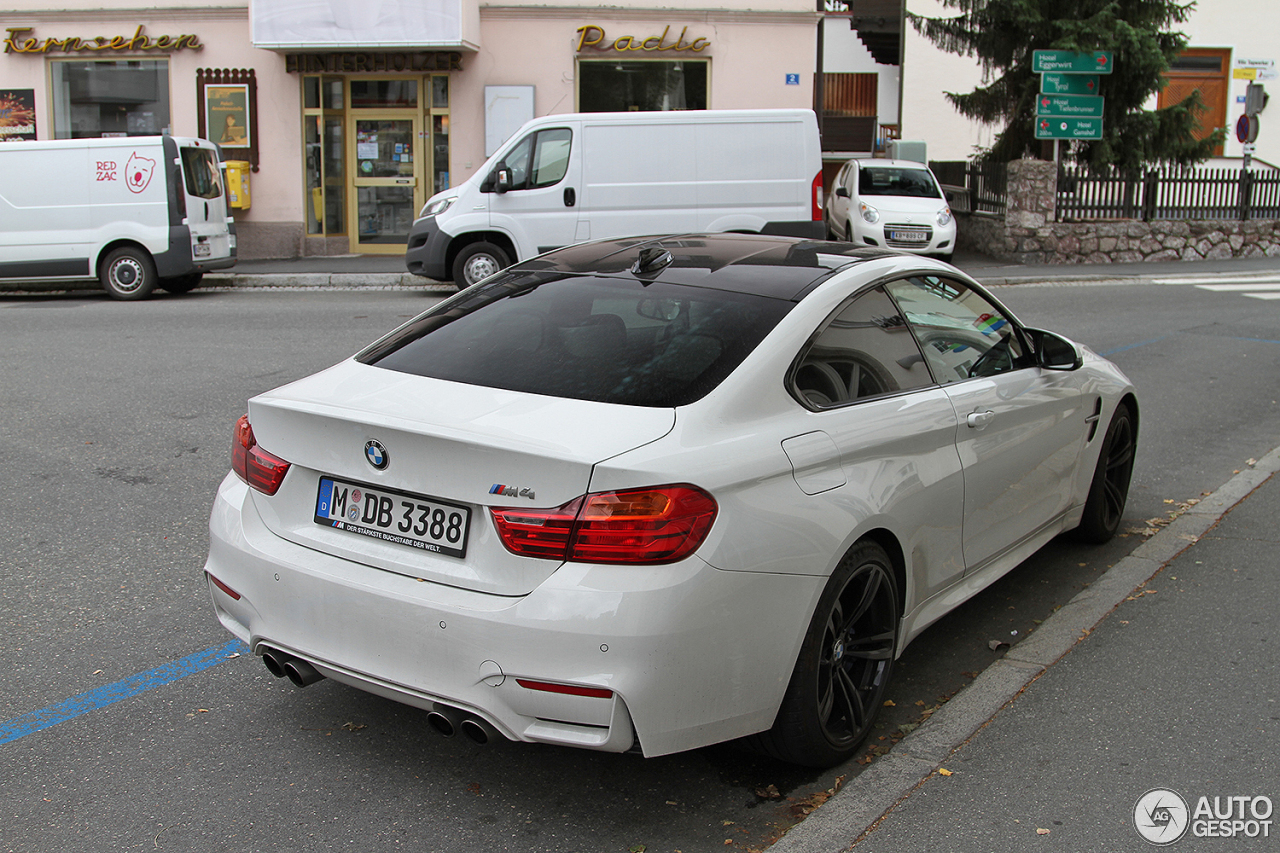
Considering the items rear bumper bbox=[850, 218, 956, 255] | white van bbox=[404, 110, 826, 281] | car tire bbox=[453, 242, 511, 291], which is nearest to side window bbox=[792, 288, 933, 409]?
white van bbox=[404, 110, 826, 281]

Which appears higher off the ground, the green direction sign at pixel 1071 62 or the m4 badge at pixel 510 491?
the green direction sign at pixel 1071 62

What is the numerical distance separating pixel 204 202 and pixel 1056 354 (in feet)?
45.7

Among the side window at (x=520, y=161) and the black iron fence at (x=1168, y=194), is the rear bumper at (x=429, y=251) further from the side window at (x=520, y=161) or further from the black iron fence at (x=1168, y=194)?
the black iron fence at (x=1168, y=194)

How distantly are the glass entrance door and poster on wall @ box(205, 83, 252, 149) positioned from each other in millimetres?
1902

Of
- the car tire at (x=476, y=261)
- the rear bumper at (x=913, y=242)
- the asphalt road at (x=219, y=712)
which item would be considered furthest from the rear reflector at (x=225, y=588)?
the rear bumper at (x=913, y=242)

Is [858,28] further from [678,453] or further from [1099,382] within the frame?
[678,453]

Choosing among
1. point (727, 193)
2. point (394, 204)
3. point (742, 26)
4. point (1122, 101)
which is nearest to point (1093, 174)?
point (1122, 101)

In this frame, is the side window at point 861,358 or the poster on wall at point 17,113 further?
the poster on wall at point 17,113

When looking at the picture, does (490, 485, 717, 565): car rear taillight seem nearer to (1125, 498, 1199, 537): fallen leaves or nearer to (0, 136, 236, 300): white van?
(1125, 498, 1199, 537): fallen leaves

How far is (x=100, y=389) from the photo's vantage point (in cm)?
874

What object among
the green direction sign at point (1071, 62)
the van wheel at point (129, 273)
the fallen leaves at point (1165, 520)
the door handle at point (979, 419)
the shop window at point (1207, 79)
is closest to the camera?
the door handle at point (979, 419)

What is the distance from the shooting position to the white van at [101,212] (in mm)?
15453

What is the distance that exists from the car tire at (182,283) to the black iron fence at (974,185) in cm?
1250

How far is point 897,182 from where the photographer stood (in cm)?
1952
